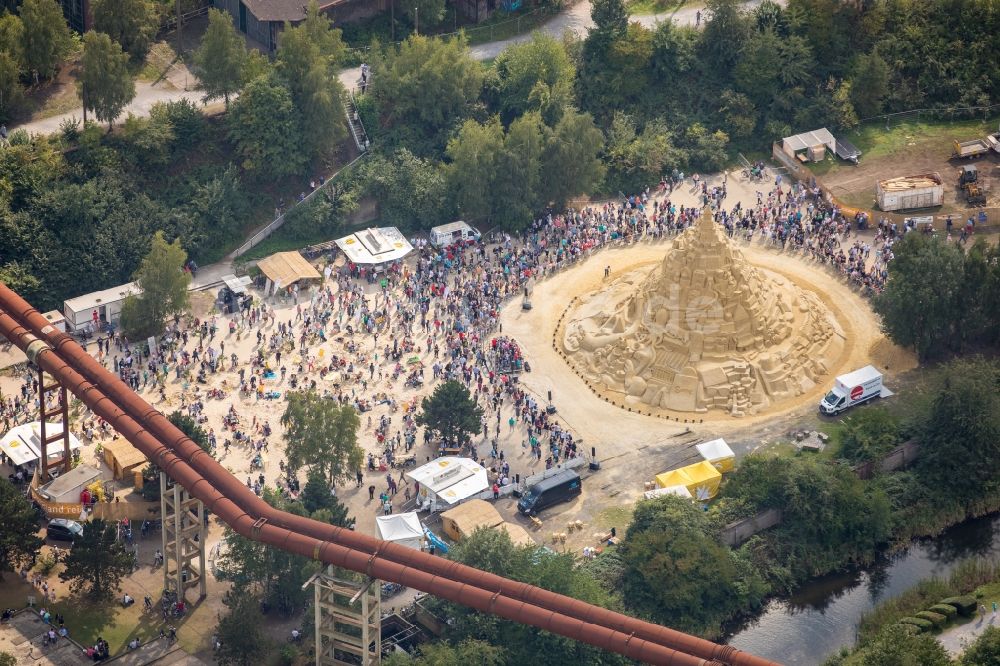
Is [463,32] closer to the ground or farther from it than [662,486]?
farther from it

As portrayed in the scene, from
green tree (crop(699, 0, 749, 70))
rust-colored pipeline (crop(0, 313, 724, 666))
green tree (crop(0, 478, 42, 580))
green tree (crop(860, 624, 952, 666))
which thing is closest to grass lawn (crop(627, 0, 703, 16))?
green tree (crop(699, 0, 749, 70))

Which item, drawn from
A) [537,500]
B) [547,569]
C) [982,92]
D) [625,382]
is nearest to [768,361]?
[625,382]

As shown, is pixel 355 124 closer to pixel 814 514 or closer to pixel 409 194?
pixel 409 194

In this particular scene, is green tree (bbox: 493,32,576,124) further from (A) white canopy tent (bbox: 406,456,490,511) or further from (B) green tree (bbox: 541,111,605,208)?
(A) white canopy tent (bbox: 406,456,490,511)

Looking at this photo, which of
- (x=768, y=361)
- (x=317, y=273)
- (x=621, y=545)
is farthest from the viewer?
(x=317, y=273)

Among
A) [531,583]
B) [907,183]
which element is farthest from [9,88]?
[907,183]

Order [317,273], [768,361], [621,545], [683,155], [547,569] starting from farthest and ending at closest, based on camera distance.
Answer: [683,155] → [317,273] → [768,361] → [621,545] → [547,569]

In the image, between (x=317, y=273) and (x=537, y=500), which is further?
(x=317, y=273)

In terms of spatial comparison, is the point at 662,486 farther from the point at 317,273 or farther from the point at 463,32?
the point at 463,32
